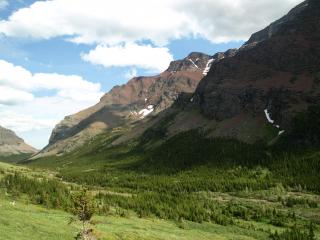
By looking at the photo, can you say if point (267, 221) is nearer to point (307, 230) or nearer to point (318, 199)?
point (307, 230)

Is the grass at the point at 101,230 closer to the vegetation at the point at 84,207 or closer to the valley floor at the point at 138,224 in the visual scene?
the valley floor at the point at 138,224

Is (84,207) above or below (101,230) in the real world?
above

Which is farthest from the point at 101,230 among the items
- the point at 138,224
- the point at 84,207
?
the point at 138,224

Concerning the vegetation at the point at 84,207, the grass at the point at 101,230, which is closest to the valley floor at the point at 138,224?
the grass at the point at 101,230

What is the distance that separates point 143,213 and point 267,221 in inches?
1443

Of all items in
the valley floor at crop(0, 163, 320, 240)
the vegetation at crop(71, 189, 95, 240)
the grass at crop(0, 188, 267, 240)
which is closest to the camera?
the grass at crop(0, 188, 267, 240)

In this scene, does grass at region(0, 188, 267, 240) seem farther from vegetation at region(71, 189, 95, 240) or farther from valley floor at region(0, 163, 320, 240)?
vegetation at region(71, 189, 95, 240)

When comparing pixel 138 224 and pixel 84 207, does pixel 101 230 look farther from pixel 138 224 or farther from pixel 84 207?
pixel 138 224

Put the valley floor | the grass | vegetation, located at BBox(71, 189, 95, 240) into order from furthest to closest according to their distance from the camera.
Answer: the valley floor
vegetation, located at BBox(71, 189, 95, 240)
the grass

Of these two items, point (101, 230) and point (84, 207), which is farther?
point (101, 230)

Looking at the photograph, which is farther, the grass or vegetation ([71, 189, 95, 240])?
vegetation ([71, 189, 95, 240])

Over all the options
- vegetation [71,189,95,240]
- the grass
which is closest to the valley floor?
the grass

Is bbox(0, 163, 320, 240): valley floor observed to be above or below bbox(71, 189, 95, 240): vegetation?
below

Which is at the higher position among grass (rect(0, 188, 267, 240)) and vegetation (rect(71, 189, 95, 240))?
vegetation (rect(71, 189, 95, 240))
